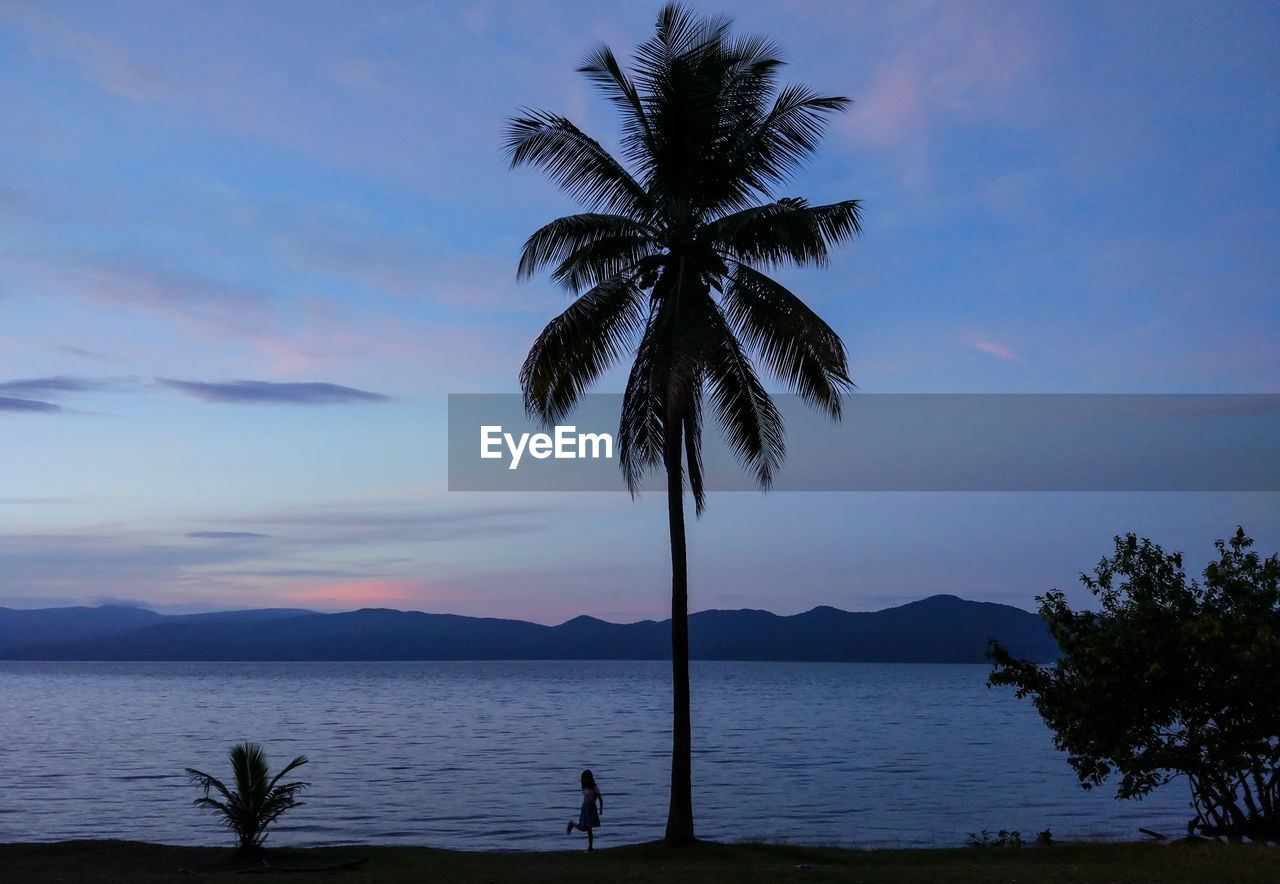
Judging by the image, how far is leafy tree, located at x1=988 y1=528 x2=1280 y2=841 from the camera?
1872cm

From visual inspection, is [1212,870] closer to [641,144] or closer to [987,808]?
[641,144]

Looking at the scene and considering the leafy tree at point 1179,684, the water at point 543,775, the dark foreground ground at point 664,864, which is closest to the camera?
the dark foreground ground at point 664,864

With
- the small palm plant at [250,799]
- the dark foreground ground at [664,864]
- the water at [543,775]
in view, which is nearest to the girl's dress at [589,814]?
the dark foreground ground at [664,864]

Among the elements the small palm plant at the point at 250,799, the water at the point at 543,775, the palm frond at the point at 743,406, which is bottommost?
the water at the point at 543,775

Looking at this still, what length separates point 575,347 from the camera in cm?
1928

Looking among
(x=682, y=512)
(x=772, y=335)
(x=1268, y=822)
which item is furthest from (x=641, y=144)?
(x=1268, y=822)

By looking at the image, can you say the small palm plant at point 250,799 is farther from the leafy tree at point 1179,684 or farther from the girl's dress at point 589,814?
the leafy tree at point 1179,684

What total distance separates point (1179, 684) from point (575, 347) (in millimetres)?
12163

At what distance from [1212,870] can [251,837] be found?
1510 cm

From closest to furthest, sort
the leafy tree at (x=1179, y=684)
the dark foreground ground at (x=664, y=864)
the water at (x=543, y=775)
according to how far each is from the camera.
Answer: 1. the dark foreground ground at (x=664, y=864)
2. the leafy tree at (x=1179, y=684)
3. the water at (x=543, y=775)

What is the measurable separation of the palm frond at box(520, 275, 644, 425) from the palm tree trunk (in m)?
1.98

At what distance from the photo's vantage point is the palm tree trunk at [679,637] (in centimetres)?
1894

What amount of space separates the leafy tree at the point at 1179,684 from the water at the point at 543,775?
8.24 metres

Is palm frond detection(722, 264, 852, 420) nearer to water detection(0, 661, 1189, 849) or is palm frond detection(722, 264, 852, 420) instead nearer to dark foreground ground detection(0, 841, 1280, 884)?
dark foreground ground detection(0, 841, 1280, 884)
